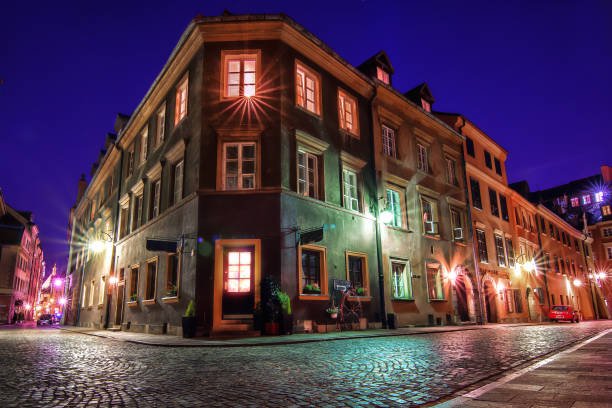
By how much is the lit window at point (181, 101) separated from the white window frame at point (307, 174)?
554 centimetres

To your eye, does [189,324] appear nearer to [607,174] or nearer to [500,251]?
[500,251]

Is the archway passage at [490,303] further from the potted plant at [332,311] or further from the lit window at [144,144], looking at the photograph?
the lit window at [144,144]

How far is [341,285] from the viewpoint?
14812 millimetres

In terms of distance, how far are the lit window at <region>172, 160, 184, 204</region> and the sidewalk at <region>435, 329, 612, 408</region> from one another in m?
13.4

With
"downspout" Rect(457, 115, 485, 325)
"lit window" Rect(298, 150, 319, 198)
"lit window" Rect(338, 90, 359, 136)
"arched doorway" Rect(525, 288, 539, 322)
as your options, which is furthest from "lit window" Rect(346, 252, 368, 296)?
"arched doorway" Rect(525, 288, 539, 322)

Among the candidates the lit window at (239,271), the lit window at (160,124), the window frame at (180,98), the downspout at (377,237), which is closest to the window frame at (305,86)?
the downspout at (377,237)

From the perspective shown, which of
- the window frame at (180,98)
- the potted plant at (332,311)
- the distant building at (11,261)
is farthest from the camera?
the distant building at (11,261)

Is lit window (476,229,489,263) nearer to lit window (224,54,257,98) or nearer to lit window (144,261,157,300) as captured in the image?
lit window (224,54,257,98)

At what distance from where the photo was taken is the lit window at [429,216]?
837 inches

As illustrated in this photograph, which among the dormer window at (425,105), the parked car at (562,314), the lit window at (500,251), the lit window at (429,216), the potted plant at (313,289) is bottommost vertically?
the parked car at (562,314)

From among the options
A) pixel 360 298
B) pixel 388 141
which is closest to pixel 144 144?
pixel 388 141

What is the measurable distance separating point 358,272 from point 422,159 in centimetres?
917

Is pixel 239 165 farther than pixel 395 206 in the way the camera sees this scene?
No

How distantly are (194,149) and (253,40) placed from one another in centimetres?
486
